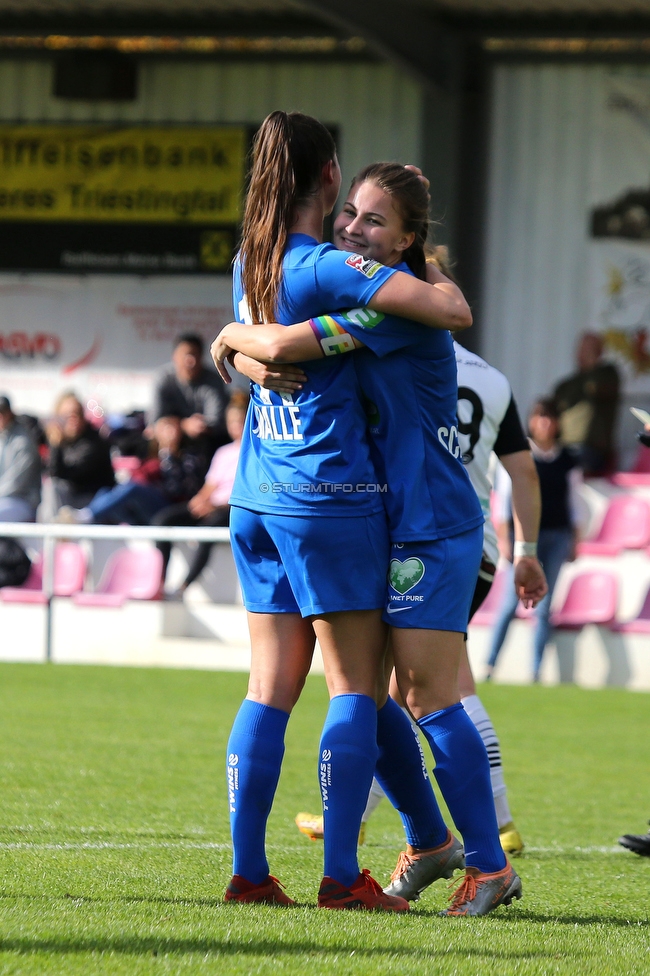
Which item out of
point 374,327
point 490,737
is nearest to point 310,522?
point 374,327

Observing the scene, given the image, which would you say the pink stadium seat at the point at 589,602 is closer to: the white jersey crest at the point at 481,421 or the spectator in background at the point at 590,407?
the spectator in background at the point at 590,407

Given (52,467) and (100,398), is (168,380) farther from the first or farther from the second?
(100,398)

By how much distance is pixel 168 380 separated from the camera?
47.0ft

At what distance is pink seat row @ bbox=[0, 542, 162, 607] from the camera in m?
12.6

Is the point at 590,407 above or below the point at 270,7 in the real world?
below

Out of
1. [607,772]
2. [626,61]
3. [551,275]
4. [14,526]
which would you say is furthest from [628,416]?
[607,772]

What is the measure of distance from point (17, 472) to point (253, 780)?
10.4 m

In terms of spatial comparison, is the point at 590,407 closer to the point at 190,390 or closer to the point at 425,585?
the point at 190,390

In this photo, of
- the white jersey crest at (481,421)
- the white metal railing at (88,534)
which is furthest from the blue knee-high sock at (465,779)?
the white metal railing at (88,534)

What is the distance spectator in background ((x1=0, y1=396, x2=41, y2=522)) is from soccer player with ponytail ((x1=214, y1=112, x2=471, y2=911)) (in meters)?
10.2

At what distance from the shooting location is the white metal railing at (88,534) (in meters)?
11.4

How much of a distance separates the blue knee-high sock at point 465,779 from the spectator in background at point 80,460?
10.5 m

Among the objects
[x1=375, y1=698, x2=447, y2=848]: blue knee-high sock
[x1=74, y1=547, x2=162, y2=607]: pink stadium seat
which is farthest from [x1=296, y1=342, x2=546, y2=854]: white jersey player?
[x1=74, y1=547, x2=162, y2=607]: pink stadium seat

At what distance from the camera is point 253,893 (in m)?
3.50
